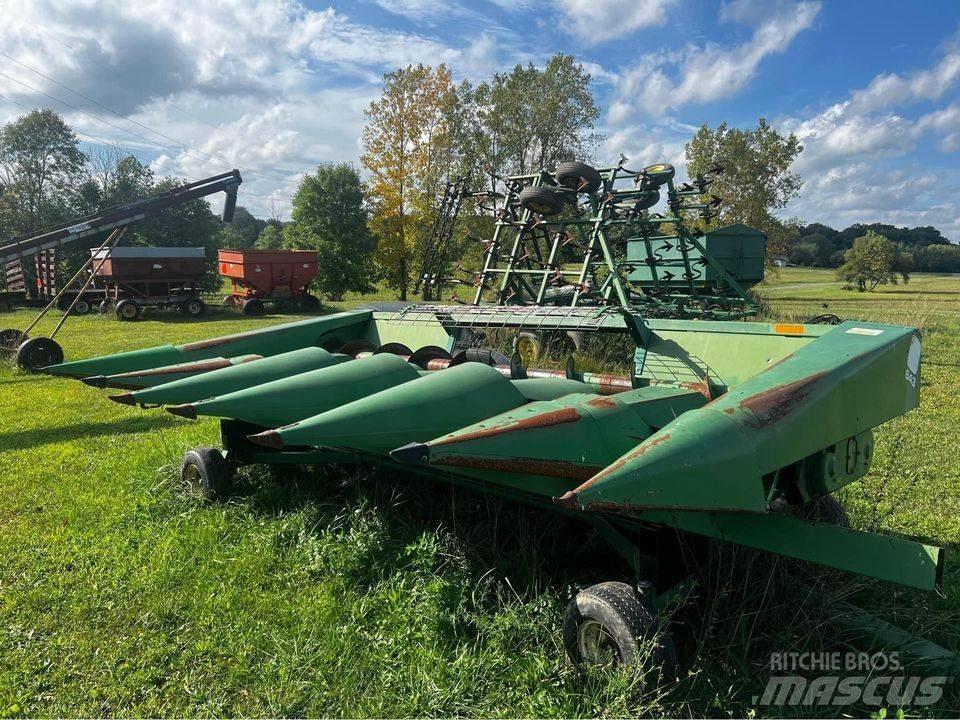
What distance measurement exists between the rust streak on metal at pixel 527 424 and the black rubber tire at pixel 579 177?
506 cm

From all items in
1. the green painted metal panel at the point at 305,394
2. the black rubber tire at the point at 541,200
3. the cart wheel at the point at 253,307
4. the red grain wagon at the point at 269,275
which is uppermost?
the black rubber tire at the point at 541,200

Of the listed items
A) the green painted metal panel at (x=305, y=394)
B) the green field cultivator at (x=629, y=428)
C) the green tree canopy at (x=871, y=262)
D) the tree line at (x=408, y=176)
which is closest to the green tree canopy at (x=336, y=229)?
the tree line at (x=408, y=176)

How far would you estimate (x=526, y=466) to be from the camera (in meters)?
2.23

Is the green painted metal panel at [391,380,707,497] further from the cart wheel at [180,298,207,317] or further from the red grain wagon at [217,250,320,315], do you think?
the cart wheel at [180,298,207,317]

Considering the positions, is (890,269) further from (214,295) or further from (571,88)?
(214,295)

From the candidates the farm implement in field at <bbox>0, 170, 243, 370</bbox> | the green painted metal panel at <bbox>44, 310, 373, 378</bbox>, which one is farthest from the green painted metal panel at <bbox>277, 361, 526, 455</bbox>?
the farm implement in field at <bbox>0, 170, 243, 370</bbox>

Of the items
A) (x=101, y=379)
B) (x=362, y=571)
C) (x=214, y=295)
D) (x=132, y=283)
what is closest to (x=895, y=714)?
(x=362, y=571)

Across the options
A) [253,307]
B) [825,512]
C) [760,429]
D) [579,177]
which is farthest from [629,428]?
[253,307]

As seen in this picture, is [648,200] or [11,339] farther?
[11,339]

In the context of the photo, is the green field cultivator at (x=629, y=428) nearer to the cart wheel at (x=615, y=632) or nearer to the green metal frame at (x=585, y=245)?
the cart wheel at (x=615, y=632)

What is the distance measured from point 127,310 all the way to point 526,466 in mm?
19424

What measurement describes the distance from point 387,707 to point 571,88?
90.9 feet

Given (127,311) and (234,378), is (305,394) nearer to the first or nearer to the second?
(234,378)

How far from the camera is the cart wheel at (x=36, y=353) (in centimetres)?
998
